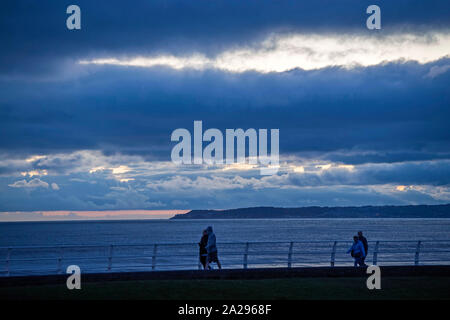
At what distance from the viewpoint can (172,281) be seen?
60.9ft

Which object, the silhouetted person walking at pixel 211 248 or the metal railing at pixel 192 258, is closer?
the metal railing at pixel 192 258

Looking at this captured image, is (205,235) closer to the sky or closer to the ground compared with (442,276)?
closer to the sky

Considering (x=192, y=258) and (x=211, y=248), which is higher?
(x=211, y=248)

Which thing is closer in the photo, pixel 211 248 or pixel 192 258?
pixel 211 248

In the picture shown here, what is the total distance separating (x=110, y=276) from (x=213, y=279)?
3151mm

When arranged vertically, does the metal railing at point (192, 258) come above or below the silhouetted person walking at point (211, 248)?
below

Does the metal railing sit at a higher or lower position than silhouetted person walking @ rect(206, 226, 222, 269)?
lower

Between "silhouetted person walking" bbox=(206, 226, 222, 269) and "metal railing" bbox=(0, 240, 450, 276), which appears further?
"silhouetted person walking" bbox=(206, 226, 222, 269)
